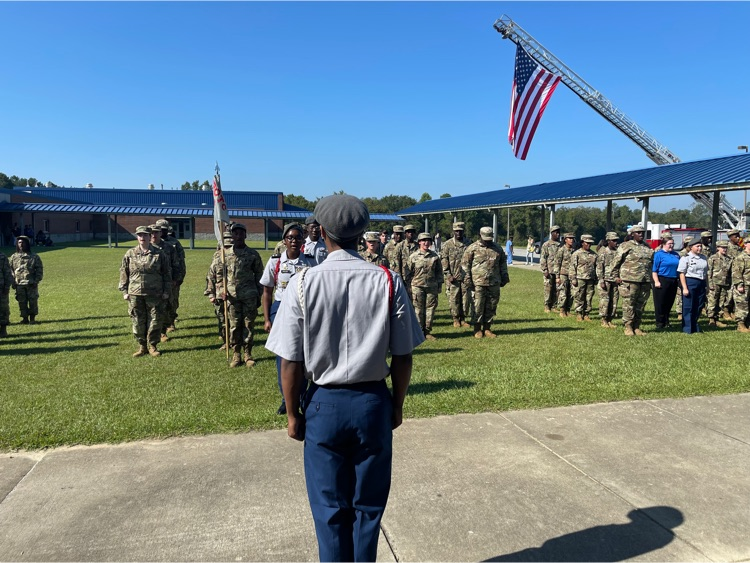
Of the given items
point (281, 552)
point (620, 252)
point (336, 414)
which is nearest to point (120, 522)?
point (281, 552)

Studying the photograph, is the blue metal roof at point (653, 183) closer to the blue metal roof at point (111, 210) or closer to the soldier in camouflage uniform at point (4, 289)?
the soldier in camouflage uniform at point (4, 289)

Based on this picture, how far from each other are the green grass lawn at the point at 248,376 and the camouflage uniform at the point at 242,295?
43 cm

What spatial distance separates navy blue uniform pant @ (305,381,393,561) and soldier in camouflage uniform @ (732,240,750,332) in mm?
10345

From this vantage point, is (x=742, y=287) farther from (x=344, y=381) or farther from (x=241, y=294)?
(x=344, y=381)

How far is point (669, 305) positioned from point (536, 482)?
8.09 m

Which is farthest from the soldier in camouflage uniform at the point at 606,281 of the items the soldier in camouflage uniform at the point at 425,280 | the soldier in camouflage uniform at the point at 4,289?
the soldier in camouflage uniform at the point at 4,289

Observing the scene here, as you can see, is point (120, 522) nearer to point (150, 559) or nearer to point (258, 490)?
point (150, 559)

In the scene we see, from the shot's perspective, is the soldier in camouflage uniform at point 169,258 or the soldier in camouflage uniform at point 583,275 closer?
the soldier in camouflage uniform at point 169,258

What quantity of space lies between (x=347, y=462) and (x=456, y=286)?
922 cm

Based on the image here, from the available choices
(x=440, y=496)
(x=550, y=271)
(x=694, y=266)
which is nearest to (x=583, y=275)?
(x=550, y=271)

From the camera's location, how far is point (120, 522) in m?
3.46

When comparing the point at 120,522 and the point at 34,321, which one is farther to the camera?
the point at 34,321

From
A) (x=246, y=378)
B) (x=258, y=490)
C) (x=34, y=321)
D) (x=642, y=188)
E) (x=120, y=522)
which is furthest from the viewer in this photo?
(x=642, y=188)

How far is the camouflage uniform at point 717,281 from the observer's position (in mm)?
11047
